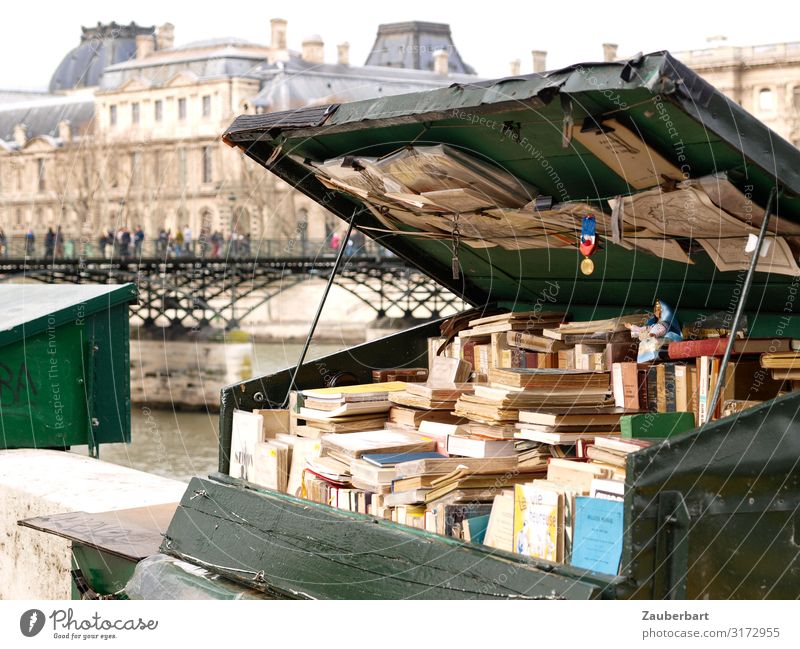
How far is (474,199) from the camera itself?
16.8ft

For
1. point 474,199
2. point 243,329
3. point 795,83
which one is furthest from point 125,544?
point 795,83

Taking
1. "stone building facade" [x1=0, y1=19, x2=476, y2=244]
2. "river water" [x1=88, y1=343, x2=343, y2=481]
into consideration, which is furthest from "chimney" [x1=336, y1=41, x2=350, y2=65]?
"river water" [x1=88, y1=343, x2=343, y2=481]

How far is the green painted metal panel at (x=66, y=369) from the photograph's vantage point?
812 cm

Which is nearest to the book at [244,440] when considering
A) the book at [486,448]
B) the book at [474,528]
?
the book at [486,448]

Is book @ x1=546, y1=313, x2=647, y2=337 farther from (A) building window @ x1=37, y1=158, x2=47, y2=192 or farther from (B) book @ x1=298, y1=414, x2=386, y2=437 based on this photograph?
(A) building window @ x1=37, y1=158, x2=47, y2=192

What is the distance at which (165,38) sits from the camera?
10588 cm

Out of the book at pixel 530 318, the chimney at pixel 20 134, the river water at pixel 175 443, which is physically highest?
the chimney at pixel 20 134

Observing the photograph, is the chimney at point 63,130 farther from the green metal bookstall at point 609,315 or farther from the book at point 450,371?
the green metal bookstall at point 609,315

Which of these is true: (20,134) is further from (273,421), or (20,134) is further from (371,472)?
(371,472)

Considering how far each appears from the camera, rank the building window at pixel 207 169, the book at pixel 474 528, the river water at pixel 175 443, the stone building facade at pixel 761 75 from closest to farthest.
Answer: the book at pixel 474 528
the river water at pixel 175 443
the stone building facade at pixel 761 75
the building window at pixel 207 169

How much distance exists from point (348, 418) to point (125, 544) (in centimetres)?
110

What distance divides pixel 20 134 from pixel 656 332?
97.0 m

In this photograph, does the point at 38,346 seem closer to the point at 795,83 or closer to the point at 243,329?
the point at 243,329

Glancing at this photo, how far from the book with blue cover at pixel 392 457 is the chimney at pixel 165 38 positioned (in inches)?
3902
